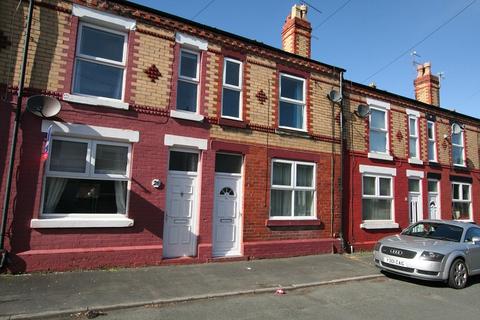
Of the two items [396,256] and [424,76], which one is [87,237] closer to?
[396,256]

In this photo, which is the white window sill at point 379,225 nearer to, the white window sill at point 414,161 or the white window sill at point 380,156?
the white window sill at point 380,156

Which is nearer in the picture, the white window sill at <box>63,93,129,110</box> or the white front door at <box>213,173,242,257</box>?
the white window sill at <box>63,93,129,110</box>

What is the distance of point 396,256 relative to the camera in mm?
8594

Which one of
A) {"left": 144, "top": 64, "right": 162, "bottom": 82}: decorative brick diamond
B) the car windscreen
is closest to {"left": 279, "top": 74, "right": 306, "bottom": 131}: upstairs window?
{"left": 144, "top": 64, "right": 162, "bottom": 82}: decorative brick diamond

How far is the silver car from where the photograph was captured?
8.12 m

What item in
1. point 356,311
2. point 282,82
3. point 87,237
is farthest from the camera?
point 282,82

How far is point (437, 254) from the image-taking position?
8156mm

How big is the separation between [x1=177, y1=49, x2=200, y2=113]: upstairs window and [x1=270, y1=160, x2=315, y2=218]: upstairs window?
2997 mm

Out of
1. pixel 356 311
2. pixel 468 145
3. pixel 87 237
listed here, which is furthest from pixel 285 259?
pixel 468 145

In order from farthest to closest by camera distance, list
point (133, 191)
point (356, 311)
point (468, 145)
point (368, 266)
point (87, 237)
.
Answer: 1. point (468, 145)
2. point (368, 266)
3. point (133, 191)
4. point (87, 237)
5. point (356, 311)

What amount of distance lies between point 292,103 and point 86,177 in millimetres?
6377

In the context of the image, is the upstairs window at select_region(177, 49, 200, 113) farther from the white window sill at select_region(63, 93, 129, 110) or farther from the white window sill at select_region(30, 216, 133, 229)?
the white window sill at select_region(30, 216, 133, 229)

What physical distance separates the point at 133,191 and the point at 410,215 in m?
10.7

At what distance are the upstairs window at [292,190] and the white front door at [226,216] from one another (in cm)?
118
